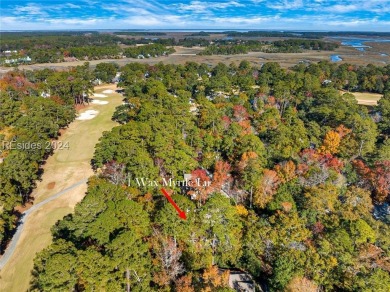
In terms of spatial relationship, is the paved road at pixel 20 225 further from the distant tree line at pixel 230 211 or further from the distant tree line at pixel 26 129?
the distant tree line at pixel 230 211

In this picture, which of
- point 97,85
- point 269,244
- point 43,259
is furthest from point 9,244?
point 97,85

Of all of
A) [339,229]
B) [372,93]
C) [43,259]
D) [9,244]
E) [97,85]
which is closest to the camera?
[43,259]

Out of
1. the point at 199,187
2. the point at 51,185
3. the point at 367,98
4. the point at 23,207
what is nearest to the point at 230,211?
the point at 199,187

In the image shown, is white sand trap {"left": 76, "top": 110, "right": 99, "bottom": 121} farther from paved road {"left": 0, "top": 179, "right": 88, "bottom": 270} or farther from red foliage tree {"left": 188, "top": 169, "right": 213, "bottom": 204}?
red foliage tree {"left": 188, "top": 169, "right": 213, "bottom": 204}

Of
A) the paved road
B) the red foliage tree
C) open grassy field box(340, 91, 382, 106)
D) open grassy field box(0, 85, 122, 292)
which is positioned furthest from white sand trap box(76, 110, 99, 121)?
open grassy field box(340, 91, 382, 106)

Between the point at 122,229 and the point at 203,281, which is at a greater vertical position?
the point at 122,229

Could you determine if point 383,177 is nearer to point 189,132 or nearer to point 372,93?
point 189,132
